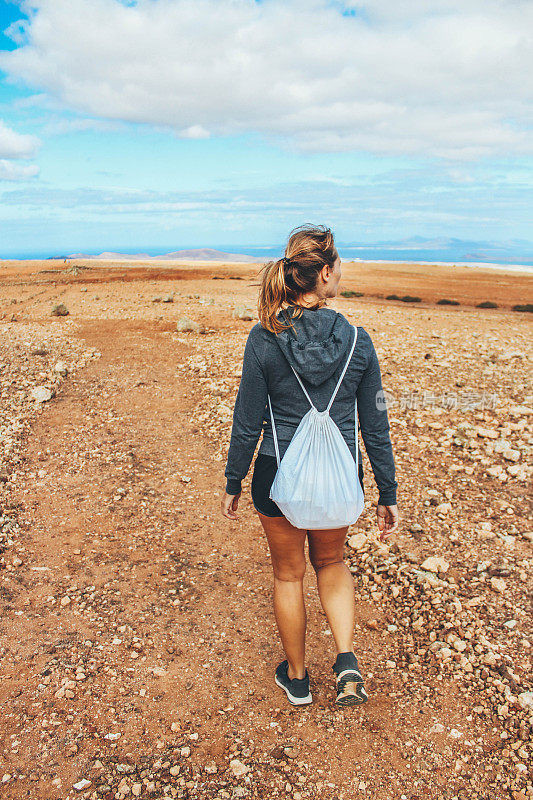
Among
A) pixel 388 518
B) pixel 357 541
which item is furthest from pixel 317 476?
pixel 357 541

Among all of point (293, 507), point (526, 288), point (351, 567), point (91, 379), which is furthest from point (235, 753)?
point (526, 288)

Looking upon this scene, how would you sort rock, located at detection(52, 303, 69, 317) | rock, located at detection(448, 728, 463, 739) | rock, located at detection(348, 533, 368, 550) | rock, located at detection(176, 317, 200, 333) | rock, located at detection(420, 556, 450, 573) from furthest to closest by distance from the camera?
rock, located at detection(52, 303, 69, 317) → rock, located at detection(176, 317, 200, 333) → rock, located at detection(348, 533, 368, 550) → rock, located at detection(420, 556, 450, 573) → rock, located at detection(448, 728, 463, 739)

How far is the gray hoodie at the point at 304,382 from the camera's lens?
8.51 feet

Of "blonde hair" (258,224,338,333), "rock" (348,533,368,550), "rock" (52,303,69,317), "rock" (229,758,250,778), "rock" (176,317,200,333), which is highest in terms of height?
"blonde hair" (258,224,338,333)

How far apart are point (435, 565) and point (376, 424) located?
6.64ft

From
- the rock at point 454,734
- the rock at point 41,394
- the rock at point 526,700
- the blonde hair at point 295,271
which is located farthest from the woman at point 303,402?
the rock at point 41,394

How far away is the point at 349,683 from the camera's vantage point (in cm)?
277

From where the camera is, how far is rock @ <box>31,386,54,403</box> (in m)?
7.92

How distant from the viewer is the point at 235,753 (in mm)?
2873

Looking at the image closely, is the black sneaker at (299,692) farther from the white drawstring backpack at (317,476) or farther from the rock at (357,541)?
the rock at (357,541)

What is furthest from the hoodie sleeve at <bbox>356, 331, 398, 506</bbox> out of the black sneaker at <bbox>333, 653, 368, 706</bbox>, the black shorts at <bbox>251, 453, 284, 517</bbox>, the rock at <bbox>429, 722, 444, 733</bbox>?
the rock at <bbox>429, 722, 444, 733</bbox>

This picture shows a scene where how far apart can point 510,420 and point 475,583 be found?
3.36 meters

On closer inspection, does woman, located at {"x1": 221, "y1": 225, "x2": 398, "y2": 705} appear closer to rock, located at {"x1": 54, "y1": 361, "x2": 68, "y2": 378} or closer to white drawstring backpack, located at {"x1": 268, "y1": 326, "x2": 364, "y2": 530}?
white drawstring backpack, located at {"x1": 268, "y1": 326, "x2": 364, "y2": 530}

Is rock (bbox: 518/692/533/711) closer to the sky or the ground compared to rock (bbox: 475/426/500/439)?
closer to the ground
